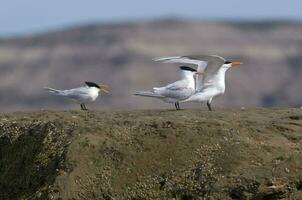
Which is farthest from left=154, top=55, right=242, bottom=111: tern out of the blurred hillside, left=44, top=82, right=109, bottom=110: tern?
the blurred hillside

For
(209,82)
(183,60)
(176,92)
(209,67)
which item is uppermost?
(183,60)

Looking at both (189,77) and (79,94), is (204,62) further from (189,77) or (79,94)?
(79,94)

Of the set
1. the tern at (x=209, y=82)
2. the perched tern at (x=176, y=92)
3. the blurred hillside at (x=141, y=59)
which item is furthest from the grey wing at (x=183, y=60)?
the blurred hillside at (x=141, y=59)

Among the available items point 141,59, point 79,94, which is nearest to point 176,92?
point 79,94

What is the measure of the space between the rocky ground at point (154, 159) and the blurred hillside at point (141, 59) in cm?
5658

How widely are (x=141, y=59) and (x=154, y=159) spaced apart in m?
75.3

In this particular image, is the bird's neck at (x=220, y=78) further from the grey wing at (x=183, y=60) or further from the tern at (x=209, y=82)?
the grey wing at (x=183, y=60)

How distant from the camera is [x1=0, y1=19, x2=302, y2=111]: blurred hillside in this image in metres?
81.1

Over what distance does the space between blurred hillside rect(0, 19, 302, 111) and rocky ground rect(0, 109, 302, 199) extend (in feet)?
186

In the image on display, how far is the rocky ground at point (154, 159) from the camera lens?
12344mm

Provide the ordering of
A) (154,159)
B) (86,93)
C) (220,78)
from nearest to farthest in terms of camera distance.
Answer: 1. (154,159)
2. (220,78)
3. (86,93)

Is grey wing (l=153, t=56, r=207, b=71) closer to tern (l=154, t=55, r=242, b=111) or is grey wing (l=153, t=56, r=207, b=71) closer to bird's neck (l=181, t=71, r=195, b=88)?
tern (l=154, t=55, r=242, b=111)

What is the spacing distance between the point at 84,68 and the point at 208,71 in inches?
3085

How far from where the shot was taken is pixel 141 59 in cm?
8800
